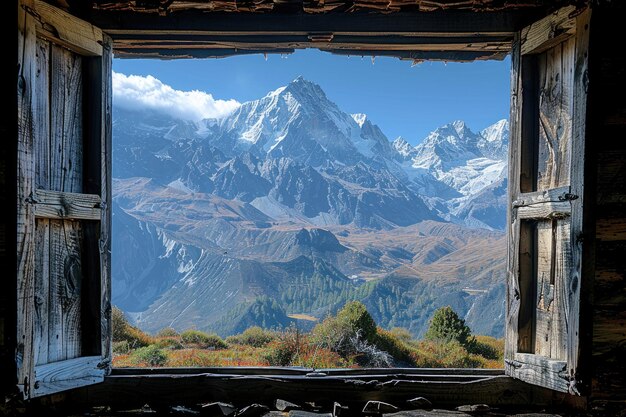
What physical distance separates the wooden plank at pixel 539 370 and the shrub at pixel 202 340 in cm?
903

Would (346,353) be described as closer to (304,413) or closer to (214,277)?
(304,413)

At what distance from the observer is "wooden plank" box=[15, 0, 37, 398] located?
250cm

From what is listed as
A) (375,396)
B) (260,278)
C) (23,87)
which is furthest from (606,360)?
(260,278)

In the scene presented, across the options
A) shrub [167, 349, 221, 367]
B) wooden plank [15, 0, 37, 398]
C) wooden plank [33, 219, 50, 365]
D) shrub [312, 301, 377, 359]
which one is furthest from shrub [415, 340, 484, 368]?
wooden plank [15, 0, 37, 398]

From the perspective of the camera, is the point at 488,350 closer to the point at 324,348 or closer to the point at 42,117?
the point at 324,348

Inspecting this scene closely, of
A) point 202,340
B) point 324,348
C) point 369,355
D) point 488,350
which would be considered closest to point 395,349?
point 369,355

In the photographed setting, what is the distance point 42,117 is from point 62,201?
583 millimetres

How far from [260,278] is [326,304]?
85.0 feet

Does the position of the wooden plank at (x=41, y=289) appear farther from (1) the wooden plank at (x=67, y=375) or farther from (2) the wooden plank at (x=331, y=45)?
(2) the wooden plank at (x=331, y=45)


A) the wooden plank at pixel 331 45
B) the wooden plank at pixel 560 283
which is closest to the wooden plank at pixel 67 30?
the wooden plank at pixel 331 45

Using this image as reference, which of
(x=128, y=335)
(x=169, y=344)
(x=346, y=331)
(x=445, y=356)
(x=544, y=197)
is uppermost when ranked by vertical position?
(x=544, y=197)

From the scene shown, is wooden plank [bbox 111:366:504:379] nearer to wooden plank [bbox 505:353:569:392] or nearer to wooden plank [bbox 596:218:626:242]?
Answer: wooden plank [bbox 505:353:569:392]

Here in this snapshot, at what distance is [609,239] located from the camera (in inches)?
103

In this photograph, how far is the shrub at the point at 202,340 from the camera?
35.7ft
